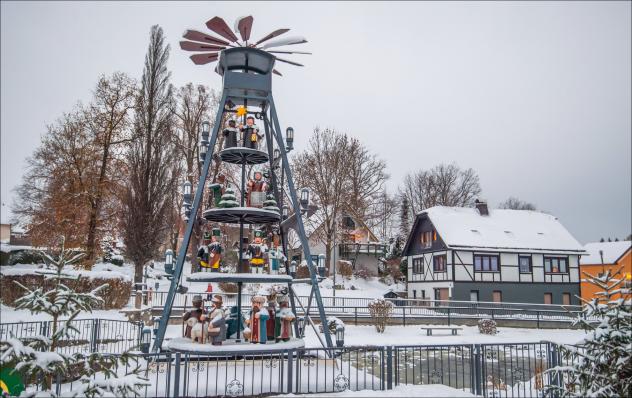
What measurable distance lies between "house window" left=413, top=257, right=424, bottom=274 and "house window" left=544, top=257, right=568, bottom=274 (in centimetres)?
918

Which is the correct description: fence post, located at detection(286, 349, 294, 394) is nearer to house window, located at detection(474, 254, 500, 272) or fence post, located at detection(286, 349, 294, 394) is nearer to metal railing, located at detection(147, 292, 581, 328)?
metal railing, located at detection(147, 292, 581, 328)

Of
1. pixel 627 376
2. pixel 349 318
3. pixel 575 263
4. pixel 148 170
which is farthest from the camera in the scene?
pixel 575 263

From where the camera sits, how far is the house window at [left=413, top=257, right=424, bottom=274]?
37938 millimetres

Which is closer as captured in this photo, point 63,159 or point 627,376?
point 627,376

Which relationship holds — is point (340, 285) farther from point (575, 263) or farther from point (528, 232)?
point (575, 263)

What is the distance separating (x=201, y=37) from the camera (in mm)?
11680

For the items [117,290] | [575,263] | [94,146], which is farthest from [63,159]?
[575,263]

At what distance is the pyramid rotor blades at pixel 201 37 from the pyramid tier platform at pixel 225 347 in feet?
23.7

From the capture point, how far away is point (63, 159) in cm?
2744

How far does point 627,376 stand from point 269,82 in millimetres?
9333

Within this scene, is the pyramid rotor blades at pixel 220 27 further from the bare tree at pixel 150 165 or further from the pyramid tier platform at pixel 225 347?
the bare tree at pixel 150 165

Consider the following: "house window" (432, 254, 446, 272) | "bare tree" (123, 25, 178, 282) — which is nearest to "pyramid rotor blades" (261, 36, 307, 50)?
"bare tree" (123, 25, 178, 282)

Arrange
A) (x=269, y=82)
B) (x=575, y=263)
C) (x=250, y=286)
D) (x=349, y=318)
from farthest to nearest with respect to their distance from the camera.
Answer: (x=575, y=263) → (x=250, y=286) → (x=349, y=318) → (x=269, y=82)

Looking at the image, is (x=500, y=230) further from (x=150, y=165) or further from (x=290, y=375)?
(x=290, y=375)
